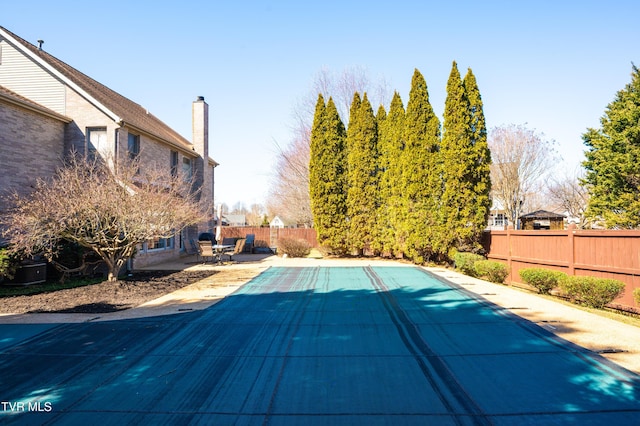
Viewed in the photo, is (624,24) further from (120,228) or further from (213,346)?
A: (120,228)

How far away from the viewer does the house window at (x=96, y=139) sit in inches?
607

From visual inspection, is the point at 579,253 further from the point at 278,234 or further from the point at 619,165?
the point at 278,234

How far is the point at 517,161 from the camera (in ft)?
87.7

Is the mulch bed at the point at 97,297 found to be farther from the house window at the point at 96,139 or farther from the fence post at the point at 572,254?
the fence post at the point at 572,254

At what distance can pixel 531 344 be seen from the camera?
5.43 meters

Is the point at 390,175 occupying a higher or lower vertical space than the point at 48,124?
lower

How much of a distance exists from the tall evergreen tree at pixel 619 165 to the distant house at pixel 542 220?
12.5ft

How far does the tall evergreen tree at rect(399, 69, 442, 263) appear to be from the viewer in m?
16.3

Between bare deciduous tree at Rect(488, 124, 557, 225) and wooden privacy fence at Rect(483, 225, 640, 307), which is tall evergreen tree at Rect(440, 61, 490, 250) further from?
bare deciduous tree at Rect(488, 124, 557, 225)

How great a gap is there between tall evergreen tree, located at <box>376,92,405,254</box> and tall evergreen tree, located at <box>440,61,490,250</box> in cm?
265

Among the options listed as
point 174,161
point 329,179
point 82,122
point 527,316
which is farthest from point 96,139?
point 527,316

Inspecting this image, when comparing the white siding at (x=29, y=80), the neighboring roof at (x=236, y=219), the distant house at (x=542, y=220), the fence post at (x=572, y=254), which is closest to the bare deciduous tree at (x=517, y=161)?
the distant house at (x=542, y=220)

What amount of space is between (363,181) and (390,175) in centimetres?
150

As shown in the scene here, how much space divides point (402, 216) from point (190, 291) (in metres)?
10.3
